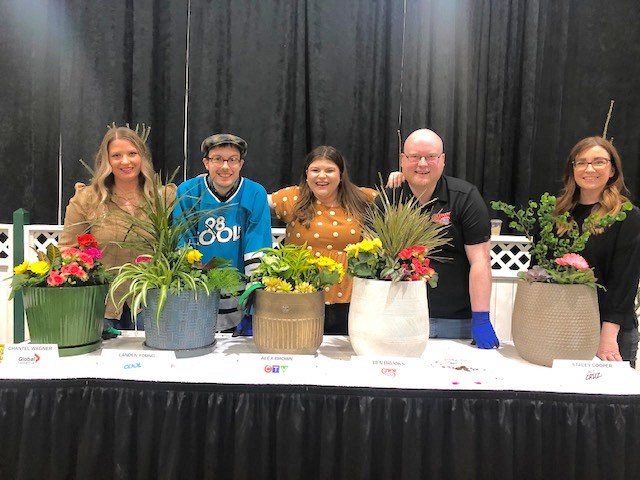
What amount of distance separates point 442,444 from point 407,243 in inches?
19.0

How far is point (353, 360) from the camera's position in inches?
48.0

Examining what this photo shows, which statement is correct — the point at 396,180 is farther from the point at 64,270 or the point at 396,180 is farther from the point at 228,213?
the point at 64,270

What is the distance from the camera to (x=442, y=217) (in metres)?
1.52

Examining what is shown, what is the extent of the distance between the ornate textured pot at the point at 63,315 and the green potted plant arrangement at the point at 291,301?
0.42 meters

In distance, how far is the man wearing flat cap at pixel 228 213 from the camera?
1737mm

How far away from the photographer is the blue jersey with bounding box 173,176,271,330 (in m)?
1.75

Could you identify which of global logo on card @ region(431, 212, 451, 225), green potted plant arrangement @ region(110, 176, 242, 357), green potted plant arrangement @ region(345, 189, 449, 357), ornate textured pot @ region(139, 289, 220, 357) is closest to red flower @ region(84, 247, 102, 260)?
green potted plant arrangement @ region(110, 176, 242, 357)

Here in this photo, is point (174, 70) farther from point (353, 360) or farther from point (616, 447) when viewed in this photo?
point (616, 447)

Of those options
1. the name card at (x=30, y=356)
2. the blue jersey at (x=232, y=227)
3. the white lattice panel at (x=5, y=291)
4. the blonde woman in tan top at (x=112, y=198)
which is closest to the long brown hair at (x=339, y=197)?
the blue jersey at (x=232, y=227)

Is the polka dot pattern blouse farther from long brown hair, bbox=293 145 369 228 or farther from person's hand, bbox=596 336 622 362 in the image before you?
person's hand, bbox=596 336 622 362

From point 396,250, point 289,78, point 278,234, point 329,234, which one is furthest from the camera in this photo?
point 289,78

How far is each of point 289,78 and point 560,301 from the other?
9.05 ft

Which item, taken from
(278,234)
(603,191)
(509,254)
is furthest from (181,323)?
(509,254)

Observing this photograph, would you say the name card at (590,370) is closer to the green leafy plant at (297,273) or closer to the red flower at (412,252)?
the red flower at (412,252)
